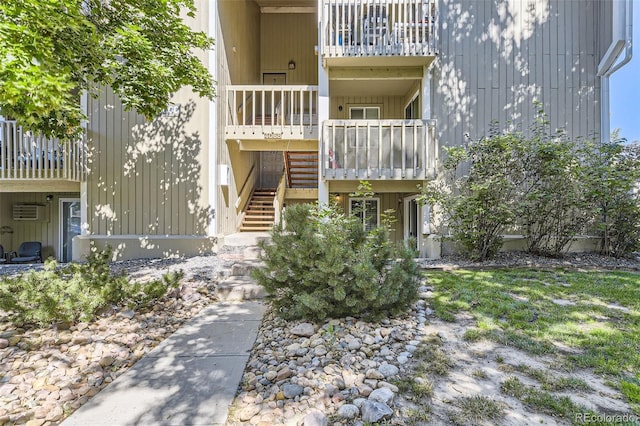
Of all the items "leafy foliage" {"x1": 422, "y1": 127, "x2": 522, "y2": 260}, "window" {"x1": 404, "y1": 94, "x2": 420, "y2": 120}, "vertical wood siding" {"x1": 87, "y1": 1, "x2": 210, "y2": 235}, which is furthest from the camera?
"window" {"x1": 404, "y1": 94, "x2": 420, "y2": 120}

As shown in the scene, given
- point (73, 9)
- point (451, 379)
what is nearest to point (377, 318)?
point (451, 379)

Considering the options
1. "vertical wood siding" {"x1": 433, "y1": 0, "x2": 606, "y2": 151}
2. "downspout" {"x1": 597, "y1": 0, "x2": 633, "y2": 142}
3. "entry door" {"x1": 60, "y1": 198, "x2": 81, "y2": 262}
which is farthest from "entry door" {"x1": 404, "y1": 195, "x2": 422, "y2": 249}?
"entry door" {"x1": 60, "y1": 198, "x2": 81, "y2": 262}

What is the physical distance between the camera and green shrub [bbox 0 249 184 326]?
3217 millimetres

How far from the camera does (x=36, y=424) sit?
80.2 inches

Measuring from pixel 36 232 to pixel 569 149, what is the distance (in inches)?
559

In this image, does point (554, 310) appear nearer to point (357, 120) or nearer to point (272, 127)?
point (357, 120)

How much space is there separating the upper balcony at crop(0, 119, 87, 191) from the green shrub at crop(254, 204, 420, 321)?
6633 millimetres

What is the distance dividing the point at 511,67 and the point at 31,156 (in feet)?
38.2

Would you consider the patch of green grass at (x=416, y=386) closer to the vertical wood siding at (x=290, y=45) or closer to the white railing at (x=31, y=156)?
the white railing at (x=31, y=156)

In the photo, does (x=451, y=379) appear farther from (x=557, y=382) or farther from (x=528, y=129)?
(x=528, y=129)

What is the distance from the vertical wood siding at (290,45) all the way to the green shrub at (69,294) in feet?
31.6

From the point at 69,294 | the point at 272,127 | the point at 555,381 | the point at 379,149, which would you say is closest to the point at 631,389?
the point at 555,381

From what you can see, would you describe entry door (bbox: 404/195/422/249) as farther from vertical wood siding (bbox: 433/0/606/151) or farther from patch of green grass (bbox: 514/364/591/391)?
patch of green grass (bbox: 514/364/591/391)

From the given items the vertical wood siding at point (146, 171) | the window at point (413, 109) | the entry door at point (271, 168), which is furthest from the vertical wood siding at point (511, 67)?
Answer: the entry door at point (271, 168)
